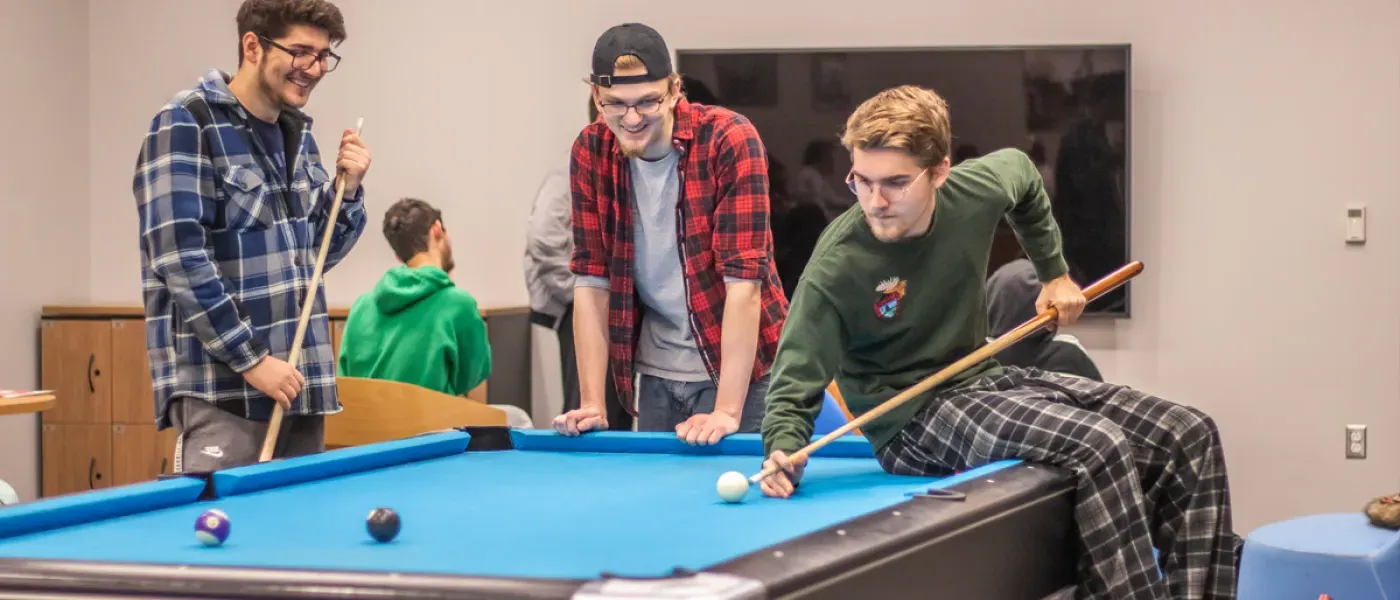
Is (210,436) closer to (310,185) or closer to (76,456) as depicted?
(310,185)

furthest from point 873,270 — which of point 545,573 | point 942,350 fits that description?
point 545,573

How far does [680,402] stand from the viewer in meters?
3.17

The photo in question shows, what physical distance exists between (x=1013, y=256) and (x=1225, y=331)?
0.84 meters

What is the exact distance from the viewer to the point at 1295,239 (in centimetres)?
534

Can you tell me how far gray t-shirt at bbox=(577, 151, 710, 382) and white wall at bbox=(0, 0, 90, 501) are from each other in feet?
11.2

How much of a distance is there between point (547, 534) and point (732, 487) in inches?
14.3

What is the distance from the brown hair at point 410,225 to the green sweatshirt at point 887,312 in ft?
7.02

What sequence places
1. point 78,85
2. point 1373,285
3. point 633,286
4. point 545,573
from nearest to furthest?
point 545,573
point 633,286
point 1373,285
point 78,85

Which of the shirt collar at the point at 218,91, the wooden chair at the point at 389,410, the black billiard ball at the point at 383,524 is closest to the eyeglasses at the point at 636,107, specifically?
the shirt collar at the point at 218,91

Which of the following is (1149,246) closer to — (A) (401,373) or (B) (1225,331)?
(B) (1225,331)

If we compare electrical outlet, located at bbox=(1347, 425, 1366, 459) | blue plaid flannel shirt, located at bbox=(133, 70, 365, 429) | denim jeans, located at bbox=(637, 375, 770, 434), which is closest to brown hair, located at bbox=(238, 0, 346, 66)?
blue plaid flannel shirt, located at bbox=(133, 70, 365, 429)

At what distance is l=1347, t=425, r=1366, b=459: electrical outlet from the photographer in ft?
17.5

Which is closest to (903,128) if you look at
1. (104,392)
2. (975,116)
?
(975,116)

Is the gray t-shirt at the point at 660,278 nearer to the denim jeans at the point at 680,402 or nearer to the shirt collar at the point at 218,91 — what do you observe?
the denim jeans at the point at 680,402
